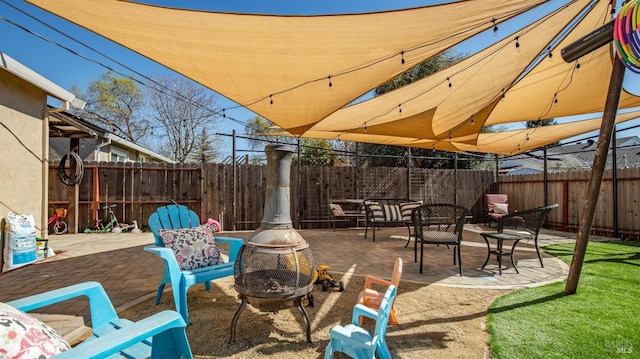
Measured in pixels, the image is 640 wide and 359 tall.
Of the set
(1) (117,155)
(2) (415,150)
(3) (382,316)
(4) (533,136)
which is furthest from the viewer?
(2) (415,150)

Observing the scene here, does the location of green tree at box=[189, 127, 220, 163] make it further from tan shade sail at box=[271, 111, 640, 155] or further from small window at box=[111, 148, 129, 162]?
tan shade sail at box=[271, 111, 640, 155]

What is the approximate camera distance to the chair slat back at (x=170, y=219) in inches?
128

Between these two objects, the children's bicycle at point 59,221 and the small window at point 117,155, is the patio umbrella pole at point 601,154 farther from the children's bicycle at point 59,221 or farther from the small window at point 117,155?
the small window at point 117,155

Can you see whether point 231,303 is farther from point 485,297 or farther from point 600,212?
point 600,212

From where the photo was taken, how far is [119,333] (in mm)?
1255

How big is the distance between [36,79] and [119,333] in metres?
4.86

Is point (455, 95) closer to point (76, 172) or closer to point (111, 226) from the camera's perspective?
point (76, 172)

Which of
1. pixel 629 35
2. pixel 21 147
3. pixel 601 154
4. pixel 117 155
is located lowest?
pixel 601 154

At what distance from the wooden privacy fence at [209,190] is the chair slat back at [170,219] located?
4.40 meters

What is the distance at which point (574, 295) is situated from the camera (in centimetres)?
309

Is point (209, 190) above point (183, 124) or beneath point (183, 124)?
beneath

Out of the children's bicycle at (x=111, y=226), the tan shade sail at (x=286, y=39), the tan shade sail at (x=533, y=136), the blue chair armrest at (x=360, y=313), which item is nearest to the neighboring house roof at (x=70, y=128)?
the children's bicycle at (x=111, y=226)

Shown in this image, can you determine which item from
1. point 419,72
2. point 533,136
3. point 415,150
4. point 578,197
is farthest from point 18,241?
point 415,150

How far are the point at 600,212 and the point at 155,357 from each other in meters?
9.88
